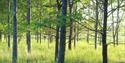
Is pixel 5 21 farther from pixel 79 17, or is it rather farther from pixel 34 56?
pixel 79 17

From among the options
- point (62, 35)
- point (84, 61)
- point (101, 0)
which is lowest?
point (84, 61)

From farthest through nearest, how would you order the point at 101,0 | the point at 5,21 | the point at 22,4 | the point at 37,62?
the point at 5,21, the point at 22,4, the point at 37,62, the point at 101,0

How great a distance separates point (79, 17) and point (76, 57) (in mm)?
7492

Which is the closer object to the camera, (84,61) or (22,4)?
(84,61)

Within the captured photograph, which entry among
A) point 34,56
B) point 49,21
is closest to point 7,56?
point 34,56

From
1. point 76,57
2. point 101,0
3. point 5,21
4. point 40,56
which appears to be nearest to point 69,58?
point 76,57

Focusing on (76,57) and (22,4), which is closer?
(76,57)

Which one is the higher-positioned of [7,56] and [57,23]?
[57,23]

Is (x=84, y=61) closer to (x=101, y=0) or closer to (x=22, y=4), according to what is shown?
(x=101, y=0)

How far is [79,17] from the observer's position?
1040cm

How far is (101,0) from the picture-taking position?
12.2 meters

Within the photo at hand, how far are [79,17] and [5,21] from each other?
1800 centimetres

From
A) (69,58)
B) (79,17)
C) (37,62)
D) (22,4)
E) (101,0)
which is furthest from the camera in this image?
(22,4)

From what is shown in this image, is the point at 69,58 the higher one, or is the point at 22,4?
the point at 22,4
